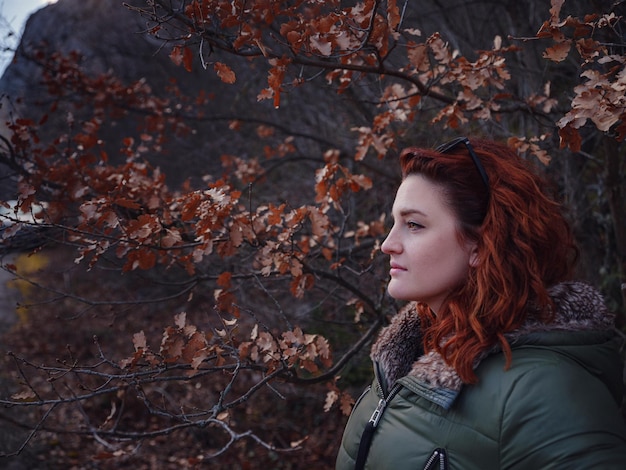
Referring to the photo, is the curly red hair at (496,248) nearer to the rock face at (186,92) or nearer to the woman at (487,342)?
the woman at (487,342)

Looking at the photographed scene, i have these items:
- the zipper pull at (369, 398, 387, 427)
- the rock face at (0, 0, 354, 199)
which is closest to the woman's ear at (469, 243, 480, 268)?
the zipper pull at (369, 398, 387, 427)

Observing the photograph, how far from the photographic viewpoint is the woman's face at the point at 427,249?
178 centimetres

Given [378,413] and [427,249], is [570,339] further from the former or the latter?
[378,413]

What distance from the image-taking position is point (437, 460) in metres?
1.53

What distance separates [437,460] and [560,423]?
0.35 metres

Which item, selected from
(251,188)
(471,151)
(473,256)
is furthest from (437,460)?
(251,188)

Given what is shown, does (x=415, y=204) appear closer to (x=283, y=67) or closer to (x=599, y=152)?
(x=283, y=67)

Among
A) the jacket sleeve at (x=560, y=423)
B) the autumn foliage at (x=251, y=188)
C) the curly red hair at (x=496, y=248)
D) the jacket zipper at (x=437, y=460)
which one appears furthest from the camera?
the autumn foliage at (x=251, y=188)

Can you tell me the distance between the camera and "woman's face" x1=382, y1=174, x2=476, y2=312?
5.84ft

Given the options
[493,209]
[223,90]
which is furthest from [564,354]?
[223,90]

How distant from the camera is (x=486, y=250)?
1684mm

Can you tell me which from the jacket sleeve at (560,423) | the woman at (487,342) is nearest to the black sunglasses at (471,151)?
the woman at (487,342)

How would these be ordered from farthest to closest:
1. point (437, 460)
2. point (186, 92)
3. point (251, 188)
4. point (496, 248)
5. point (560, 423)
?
point (186, 92), point (251, 188), point (496, 248), point (437, 460), point (560, 423)

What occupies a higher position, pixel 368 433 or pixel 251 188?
pixel 251 188
